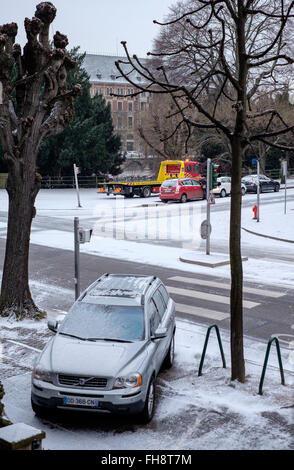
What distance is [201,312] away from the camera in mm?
12547

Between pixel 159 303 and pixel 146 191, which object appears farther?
pixel 146 191

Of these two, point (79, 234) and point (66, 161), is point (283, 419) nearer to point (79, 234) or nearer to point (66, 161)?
point (79, 234)

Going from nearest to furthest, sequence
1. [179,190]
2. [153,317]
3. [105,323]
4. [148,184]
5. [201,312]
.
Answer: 1. [105,323]
2. [153,317]
3. [201,312]
4. [179,190]
5. [148,184]

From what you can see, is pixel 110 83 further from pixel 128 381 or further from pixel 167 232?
pixel 128 381

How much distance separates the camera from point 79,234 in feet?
37.7

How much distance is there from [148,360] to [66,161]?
47458 mm

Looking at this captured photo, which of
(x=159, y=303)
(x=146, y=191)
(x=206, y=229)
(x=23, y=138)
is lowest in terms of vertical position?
(x=159, y=303)

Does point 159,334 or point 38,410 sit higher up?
point 159,334

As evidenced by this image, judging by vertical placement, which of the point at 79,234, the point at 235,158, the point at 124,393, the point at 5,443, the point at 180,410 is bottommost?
the point at 180,410

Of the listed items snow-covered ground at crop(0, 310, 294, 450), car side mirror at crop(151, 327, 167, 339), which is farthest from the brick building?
car side mirror at crop(151, 327, 167, 339)

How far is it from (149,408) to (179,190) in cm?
3190

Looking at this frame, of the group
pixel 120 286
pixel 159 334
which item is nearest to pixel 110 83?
pixel 120 286
